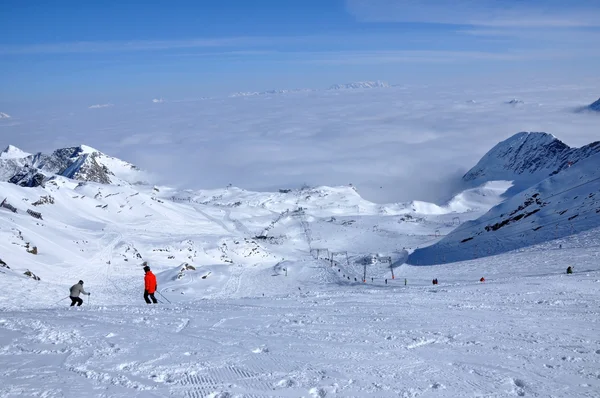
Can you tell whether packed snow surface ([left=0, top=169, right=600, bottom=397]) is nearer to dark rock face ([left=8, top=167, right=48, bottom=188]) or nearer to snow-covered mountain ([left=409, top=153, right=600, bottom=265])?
snow-covered mountain ([left=409, top=153, right=600, bottom=265])

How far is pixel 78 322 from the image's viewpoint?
36.1 feet

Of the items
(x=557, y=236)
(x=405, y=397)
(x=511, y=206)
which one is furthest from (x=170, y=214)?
(x=405, y=397)

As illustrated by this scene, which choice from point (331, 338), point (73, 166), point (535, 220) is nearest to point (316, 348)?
point (331, 338)

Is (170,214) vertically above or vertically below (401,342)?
above

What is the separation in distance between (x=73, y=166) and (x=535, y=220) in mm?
141211

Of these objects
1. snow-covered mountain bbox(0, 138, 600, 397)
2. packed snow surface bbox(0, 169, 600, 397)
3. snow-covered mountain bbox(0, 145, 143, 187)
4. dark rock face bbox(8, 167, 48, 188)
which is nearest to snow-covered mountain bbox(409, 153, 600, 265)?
snow-covered mountain bbox(0, 138, 600, 397)

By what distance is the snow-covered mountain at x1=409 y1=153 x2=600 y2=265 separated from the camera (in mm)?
A: 37250

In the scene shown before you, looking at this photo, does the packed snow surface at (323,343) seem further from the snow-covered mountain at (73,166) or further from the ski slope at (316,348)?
the snow-covered mountain at (73,166)

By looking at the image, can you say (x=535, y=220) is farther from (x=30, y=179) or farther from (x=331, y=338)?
(x=30, y=179)

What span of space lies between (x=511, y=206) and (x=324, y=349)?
50.0 meters

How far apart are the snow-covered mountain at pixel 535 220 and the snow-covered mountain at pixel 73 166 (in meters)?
92.1

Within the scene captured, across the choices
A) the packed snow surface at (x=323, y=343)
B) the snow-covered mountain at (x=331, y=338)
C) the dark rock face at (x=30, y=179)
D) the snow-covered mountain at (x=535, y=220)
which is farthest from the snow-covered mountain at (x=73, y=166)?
the packed snow surface at (x=323, y=343)

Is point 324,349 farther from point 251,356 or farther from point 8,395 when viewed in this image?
point 8,395

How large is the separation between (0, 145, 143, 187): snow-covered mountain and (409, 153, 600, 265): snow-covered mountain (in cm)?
9213
